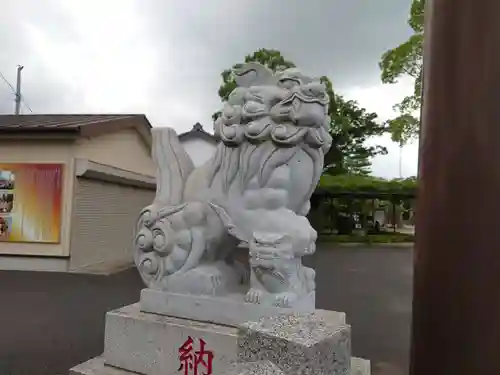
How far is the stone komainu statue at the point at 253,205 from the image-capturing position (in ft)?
8.54

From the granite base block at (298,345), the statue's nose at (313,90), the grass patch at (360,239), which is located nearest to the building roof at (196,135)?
the statue's nose at (313,90)

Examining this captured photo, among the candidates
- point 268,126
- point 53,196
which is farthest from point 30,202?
point 268,126

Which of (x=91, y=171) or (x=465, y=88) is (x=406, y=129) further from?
(x=465, y=88)

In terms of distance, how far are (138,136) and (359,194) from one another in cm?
830

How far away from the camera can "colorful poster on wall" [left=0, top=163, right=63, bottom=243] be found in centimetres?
872

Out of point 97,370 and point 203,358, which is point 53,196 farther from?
point 203,358

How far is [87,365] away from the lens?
9.70 feet

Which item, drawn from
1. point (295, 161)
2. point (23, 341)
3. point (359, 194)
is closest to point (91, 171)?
point (23, 341)

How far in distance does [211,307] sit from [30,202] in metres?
7.42

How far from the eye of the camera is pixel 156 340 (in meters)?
2.75

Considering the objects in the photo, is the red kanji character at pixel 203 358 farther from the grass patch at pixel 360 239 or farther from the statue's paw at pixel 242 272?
the grass patch at pixel 360 239

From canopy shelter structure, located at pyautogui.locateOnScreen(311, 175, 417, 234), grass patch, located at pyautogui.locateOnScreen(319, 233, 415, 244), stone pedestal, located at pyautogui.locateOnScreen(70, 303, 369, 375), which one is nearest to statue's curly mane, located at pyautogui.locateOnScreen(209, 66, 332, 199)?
stone pedestal, located at pyautogui.locateOnScreen(70, 303, 369, 375)

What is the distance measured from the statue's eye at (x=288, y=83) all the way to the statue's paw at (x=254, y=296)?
3.95 ft

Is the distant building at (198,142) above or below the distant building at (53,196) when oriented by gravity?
above
